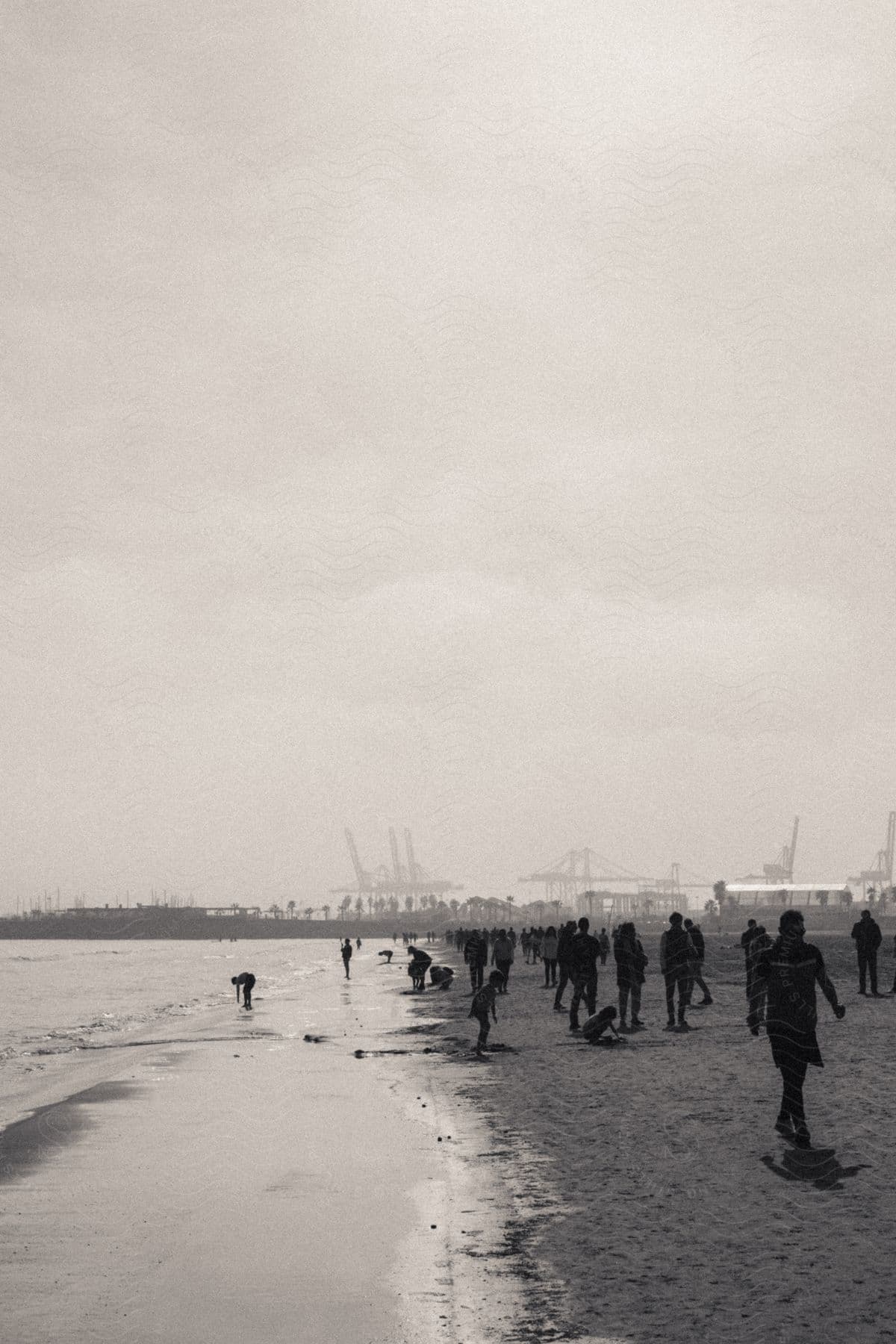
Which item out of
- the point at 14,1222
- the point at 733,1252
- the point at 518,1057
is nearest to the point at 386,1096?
the point at 518,1057

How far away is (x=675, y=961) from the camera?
2058 cm

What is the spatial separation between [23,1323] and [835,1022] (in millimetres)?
16363

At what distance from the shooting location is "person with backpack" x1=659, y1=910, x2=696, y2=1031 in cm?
2016

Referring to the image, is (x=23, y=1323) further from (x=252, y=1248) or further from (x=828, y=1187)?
(x=828, y=1187)

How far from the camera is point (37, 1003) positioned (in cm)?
5112

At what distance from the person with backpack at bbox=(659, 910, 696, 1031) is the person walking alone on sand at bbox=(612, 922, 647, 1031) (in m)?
0.38

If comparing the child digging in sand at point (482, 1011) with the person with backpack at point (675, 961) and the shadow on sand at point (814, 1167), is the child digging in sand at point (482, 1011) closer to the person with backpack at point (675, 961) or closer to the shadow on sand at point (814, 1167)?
the person with backpack at point (675, 961)

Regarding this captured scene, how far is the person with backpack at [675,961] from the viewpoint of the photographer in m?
20.2

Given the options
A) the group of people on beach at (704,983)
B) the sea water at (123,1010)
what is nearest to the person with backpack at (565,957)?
the group of people on beach at (704,983)

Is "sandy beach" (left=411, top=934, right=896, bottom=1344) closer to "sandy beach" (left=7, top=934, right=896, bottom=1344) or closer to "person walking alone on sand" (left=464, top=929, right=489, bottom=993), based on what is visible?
"sandy beach" (left=7, top=934, right=896, bottom=1344)

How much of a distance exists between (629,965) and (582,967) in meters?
0.91

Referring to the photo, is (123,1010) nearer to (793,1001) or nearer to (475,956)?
(475,956)

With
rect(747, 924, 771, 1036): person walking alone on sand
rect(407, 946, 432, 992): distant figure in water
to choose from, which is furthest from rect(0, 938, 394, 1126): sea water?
rect(747, 924, 771, 1036): person walking alone on sand

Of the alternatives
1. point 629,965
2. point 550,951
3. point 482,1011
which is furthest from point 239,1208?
point 550,951
